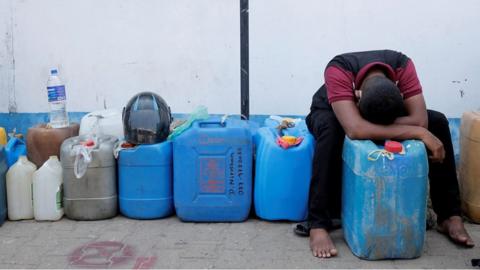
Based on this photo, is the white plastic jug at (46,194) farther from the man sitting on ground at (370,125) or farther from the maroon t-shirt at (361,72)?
the maroon t-shirt at (361,72)

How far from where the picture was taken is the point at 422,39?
4.66 meters

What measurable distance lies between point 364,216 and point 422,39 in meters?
2.02

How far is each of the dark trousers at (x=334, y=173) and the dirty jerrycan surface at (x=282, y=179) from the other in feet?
0.59

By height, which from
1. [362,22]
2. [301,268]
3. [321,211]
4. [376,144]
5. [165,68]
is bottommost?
[301,268]

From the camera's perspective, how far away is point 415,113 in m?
3.51

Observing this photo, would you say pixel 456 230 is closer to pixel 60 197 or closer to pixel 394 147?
pixel 394 147

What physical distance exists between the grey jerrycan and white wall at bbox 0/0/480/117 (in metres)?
1.08

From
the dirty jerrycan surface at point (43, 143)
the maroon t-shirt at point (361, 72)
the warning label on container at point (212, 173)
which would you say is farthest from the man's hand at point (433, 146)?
the dirty jerrycan surface at point (43, 143)

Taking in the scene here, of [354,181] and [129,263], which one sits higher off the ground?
[354,181]

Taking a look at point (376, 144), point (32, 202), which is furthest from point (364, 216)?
point (32, 202)

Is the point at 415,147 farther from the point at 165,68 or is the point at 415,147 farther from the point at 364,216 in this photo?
the point at 165,68

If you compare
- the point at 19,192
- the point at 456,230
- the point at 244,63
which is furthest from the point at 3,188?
the point at 456,230

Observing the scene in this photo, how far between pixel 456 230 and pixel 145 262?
186cm

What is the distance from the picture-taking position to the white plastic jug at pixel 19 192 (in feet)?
13.2
